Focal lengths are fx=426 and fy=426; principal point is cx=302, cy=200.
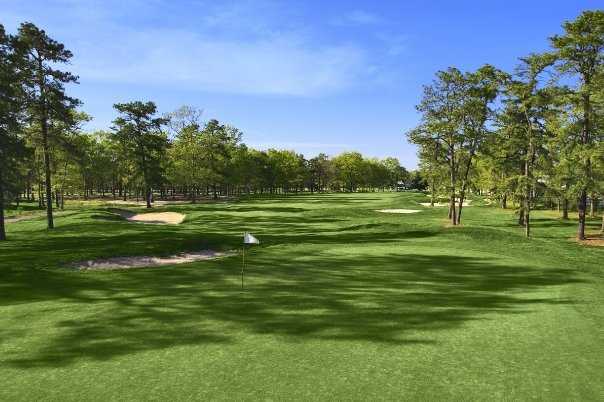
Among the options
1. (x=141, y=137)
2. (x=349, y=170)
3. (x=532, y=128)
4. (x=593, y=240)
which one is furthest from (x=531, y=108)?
(x=349, y=170)

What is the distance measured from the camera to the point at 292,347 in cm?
969

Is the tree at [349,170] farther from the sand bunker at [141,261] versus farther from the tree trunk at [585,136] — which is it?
the sand bunker at [141,261]

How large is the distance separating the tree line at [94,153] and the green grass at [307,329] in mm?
14582

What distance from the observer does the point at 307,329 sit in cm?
1100

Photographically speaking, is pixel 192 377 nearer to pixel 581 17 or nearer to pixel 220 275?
pixel 220 275

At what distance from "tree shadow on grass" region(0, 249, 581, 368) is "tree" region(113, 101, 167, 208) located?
5918 cm

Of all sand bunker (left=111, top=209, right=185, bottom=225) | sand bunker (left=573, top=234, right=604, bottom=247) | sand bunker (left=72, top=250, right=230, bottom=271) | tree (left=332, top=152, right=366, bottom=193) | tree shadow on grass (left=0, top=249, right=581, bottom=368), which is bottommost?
sand bunker (left=573, top=234, right=604, bottom=247)

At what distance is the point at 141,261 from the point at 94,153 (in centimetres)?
8768

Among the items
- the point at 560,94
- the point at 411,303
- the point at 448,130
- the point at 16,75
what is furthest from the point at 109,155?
the point at 411,303

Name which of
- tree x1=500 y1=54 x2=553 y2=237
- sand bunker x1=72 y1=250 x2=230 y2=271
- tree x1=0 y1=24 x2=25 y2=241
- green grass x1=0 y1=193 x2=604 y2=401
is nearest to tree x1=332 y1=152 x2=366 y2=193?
tree x1=500 y1=54 x2=553 y2=237

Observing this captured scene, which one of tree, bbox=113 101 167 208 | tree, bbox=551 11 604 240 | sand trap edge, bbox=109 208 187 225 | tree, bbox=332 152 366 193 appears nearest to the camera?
tree, bbox=551 11 604 240

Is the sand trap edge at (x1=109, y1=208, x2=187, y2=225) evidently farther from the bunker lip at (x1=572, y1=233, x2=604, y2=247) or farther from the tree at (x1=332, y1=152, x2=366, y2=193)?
the tree at (x1=332, y1=152, x2=366, y2=193)

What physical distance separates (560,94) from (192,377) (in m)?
39.6

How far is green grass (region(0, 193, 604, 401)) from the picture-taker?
7.83 m
